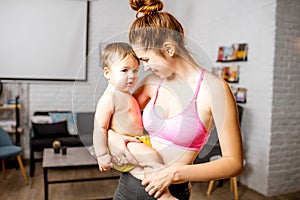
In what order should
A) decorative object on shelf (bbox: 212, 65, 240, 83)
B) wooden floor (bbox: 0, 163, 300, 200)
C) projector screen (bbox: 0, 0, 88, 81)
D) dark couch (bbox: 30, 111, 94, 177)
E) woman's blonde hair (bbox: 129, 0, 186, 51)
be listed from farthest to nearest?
projector screen (bbox: 0, 0, 88, 81), dark couch (bbox: 30, 111, 94, 177), decorative object on shelf (bbox: 212, 65, 240, 83), wooden floor (bbox: 0, 163, 300, 200), woman's blonde hair (bbox: 129, 0, 186, 51)

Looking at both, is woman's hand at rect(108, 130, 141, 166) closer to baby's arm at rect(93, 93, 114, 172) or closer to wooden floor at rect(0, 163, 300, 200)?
baby's arm at rect(93, 93, 114, 172)

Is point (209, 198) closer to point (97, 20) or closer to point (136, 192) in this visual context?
point (136, 192)

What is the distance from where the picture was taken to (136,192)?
898 mm

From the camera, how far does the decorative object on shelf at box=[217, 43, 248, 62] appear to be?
339cm

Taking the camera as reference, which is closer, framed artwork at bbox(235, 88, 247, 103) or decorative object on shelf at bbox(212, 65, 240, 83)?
framed artwork at bbox(235, 88, 247, 103)

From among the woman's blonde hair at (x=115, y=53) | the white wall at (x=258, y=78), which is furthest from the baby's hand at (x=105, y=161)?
the white wall at (x=258, y=78)

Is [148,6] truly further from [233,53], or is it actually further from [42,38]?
[42,38]

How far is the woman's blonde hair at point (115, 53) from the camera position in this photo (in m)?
0.72

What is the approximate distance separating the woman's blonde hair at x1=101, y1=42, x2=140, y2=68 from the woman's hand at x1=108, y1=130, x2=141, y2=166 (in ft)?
0.54

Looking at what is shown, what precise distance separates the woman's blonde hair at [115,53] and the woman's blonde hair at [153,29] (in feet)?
0.07

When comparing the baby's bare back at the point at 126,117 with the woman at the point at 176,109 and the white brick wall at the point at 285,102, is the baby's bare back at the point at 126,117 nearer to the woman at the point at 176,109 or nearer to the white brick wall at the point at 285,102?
the woman at the point at 176,109

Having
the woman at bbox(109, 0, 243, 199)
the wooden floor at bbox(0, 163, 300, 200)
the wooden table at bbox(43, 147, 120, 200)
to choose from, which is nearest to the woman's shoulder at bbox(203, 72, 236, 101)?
the woman at bbox(109, 0, 243, 199)

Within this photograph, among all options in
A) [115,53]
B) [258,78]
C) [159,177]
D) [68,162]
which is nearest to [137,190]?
[159,177]

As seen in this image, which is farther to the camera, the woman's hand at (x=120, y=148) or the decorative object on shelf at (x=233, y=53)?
the decorative object on shelf at (x=233, y=53)
